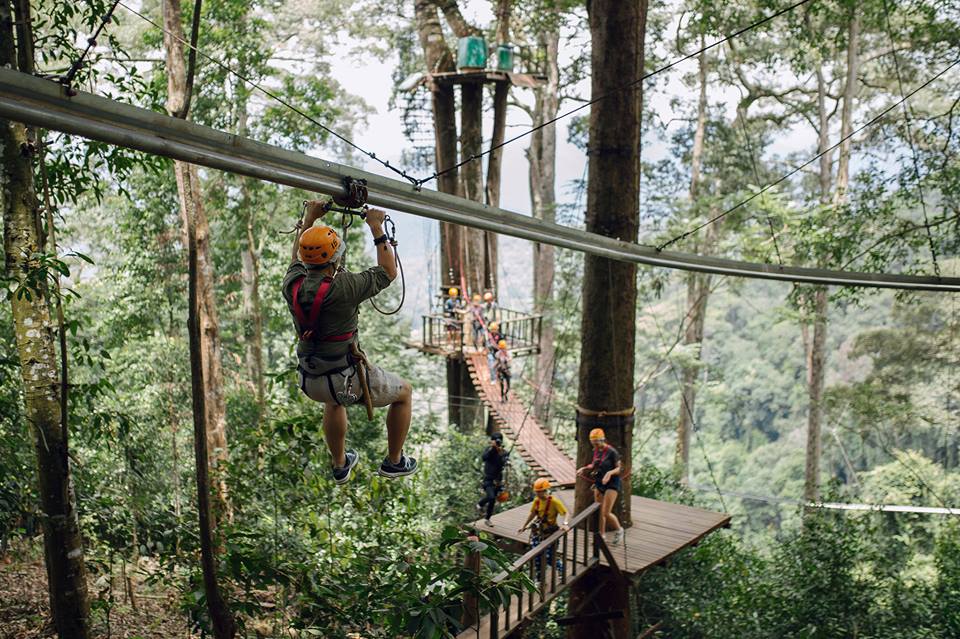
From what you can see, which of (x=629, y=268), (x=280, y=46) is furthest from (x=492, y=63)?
(x=629, y=268)

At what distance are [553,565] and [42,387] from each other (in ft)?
11.0

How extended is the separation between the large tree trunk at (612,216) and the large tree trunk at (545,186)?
8772mm

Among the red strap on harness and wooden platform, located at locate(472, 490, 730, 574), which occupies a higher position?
the red strap on harness

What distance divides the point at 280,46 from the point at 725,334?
18042mm

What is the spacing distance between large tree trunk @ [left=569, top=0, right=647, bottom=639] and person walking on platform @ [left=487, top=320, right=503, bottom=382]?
150 inches

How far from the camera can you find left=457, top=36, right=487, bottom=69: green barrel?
1109cm

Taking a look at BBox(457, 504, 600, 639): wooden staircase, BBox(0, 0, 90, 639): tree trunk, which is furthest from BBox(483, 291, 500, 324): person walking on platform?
BBox(0, 0, 90, 639): tree trunk

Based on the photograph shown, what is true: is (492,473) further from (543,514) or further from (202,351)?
(202,351)

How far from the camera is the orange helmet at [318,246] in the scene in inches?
104

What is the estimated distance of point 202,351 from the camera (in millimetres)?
8391

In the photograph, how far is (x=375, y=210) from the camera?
2.76m

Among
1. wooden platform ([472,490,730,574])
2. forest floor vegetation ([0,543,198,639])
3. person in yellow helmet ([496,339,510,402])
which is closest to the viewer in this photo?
forest floor vegetation ([0,543,198,639])

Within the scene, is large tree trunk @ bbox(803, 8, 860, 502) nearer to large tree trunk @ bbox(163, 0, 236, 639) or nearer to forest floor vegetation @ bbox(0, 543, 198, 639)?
large tree trunk @ bbox(163, 0, 236, 639)

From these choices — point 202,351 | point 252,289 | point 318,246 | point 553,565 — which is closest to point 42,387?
point 318,246
